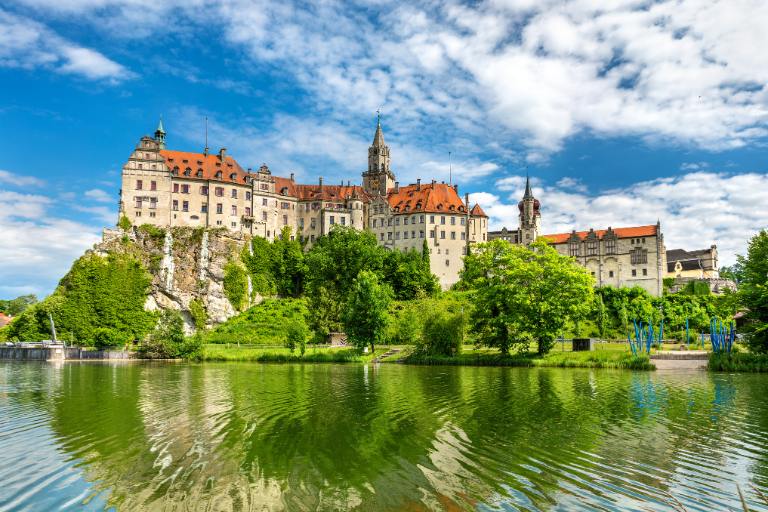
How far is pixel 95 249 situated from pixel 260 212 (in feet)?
90.5

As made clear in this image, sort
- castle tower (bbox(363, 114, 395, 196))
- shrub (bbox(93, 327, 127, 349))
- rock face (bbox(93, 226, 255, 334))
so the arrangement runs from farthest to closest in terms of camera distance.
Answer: castle tower (bbox(363, 114, 395, 196)), rock face (bbox(93, 226, 255, 334)), shrub (bbox(93, 327, 127, 349))

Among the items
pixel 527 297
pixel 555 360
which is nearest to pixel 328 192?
pixel 527 297

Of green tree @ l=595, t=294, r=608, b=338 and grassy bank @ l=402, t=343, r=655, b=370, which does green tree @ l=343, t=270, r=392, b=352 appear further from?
green tree @ l=595, t=294, r=608, b=338

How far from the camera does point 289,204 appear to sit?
4011 inches

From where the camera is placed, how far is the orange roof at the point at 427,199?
10238cm

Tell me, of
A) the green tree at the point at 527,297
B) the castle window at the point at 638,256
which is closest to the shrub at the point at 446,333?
the green tree at the point at 527,297

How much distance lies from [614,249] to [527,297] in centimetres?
6645

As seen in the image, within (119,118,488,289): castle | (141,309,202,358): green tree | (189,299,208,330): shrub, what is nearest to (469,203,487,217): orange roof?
(119,118,488,289): castle

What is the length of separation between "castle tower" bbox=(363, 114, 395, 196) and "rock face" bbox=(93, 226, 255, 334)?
3711 centimetres

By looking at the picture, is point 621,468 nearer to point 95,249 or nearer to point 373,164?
point 95,249

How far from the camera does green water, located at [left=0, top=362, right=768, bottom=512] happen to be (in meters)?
10.8

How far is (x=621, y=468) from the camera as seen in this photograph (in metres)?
12.7

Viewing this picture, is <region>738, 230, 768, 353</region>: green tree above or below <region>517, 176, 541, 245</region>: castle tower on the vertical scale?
below

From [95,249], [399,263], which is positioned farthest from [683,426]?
[95,249]
